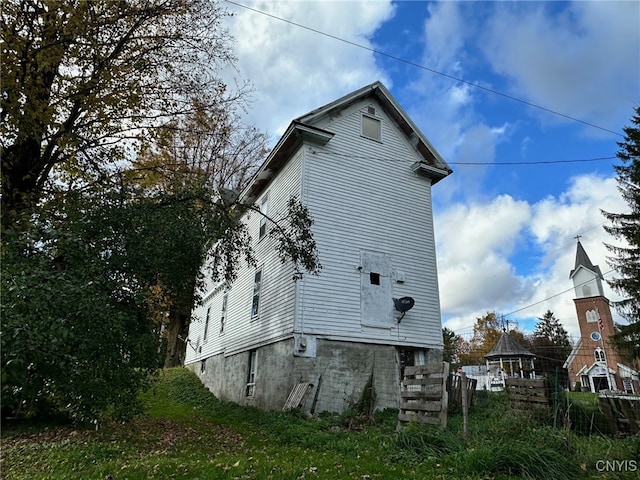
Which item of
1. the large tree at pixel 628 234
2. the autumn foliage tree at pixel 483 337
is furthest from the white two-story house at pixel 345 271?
the autumn foliage tree at pixel 483 337

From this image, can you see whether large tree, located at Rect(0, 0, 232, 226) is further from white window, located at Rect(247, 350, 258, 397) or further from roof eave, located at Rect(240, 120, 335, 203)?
white window, located at Rect(247, 350, 258, 397)

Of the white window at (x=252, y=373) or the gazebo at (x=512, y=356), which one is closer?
the white window at (x=252, y=373)

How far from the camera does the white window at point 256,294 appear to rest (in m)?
14.3

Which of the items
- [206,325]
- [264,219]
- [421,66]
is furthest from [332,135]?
[206,325]

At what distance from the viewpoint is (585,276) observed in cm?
4559

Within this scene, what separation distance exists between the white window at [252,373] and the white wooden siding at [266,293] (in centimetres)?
33

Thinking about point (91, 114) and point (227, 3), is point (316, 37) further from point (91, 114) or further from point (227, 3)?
point (91, 114)

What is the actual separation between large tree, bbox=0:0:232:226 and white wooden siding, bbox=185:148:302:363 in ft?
13.8

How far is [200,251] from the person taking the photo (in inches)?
382

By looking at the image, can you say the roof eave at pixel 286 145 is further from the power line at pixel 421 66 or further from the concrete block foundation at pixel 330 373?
the concrete block foundation at pixel 330 373

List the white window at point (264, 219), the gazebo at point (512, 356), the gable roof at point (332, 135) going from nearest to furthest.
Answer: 1. the gable roof at point (332, 135)
2. the white window at point (264, 219)
3. the gazebo at point (512, 356)

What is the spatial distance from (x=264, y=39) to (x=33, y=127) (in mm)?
5757

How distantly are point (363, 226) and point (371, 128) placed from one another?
155 inches

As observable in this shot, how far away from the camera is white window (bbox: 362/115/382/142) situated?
14.5 m
